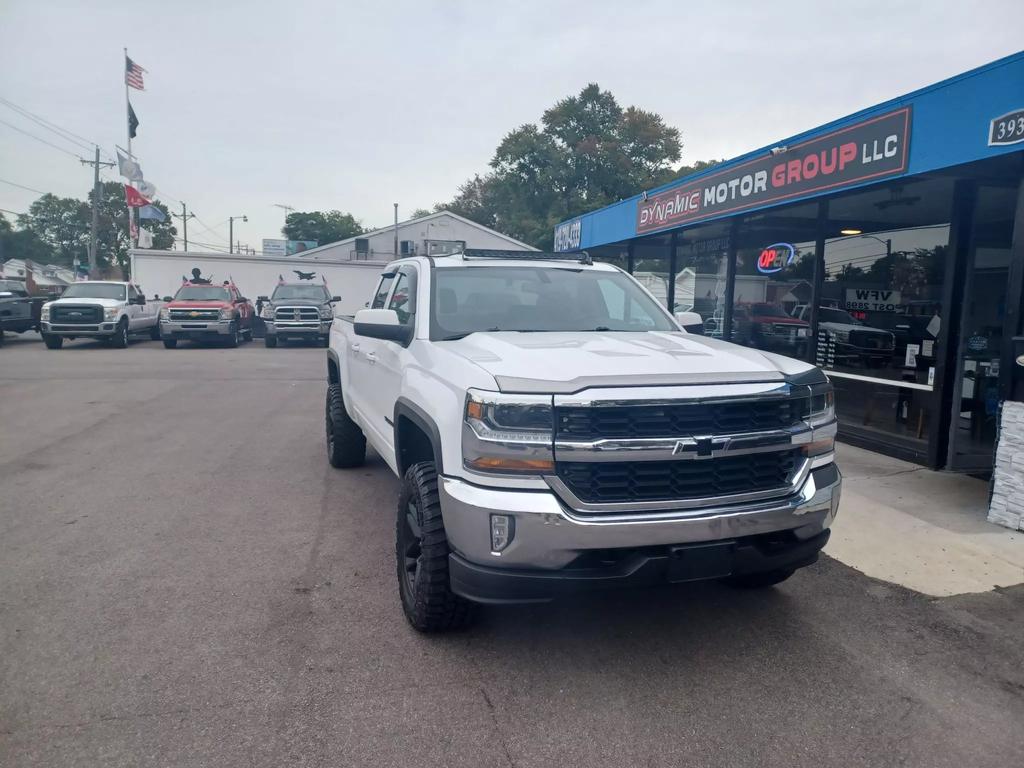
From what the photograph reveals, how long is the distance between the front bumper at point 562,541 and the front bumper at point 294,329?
1932 cm

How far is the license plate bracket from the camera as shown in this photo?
314 centimetres

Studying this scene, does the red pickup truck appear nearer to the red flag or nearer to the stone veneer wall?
the red flag

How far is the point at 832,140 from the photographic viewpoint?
298 inches

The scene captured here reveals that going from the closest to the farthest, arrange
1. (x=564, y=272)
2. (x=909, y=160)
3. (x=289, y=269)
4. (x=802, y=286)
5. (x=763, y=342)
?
(x=564, y=272), (x=909, y=160), (x=802, y=286), (x=763, y=342), (x=289, y=269)

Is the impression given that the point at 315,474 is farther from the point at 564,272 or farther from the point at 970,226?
the point at 970,226

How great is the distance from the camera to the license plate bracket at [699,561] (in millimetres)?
3145

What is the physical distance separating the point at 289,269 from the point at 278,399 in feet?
64.2

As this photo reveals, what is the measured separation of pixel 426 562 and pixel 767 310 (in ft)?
27.5

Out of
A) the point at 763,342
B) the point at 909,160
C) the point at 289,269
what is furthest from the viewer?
the point at 289,269

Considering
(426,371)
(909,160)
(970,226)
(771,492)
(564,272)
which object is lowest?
(771,492)

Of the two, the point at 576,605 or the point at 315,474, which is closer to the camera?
the point at 576,605

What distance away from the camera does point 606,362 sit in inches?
134

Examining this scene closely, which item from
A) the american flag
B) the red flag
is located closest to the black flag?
the american flag

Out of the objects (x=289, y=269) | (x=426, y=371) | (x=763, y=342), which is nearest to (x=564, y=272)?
(x=426, y=371)
